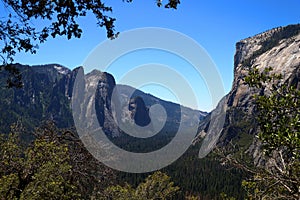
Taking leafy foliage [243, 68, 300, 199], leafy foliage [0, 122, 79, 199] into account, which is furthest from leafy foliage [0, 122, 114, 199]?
leafy foliage [243, 68, 300, 199]

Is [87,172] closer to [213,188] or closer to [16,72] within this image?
[16,72]

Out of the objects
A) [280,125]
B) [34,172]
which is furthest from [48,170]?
[280,125]

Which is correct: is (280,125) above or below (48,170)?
above

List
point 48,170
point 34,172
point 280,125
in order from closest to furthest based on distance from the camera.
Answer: point 280,125
point 48,170
point 34,172

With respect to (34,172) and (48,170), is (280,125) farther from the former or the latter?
(34,172)

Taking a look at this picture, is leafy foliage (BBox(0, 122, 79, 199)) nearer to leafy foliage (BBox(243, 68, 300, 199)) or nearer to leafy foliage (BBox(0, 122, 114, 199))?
leafy foliage (BBox(0, 122, 114, 199))

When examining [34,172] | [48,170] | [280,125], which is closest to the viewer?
[280,125]

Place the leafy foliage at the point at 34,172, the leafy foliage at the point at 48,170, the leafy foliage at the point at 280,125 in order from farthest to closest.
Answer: the leafy foliage at the point at 48,170
the leafy foliage at the point at 34,172
the leafy foliage at the point at 280,125

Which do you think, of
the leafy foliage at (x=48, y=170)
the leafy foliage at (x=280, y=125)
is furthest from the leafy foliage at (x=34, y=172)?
the leafy foliage at (x=280, y=125)

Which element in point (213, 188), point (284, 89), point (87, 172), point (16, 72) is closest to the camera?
point (16, 72)

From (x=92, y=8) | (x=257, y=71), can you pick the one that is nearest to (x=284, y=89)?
(x=257, y=71)

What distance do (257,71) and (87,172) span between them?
11963 millimetres

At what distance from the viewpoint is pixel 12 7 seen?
695 centimetres

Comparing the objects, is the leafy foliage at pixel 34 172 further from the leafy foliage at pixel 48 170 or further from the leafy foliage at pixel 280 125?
the leafy foliage at pixel 280 125
